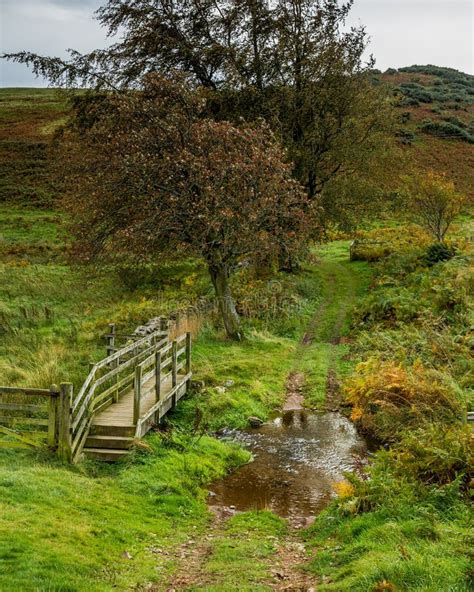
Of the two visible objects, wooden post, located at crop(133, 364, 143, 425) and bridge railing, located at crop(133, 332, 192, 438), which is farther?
bridge railing, located at crop(133, 332, 192, 438)

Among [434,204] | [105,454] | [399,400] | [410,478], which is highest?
[434,204]

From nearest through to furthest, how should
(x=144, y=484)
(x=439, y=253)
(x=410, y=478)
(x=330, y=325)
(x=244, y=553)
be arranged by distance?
(x=244, y=553) → (x=410, y=478) → (x=144, y=484) → (x=330, y=325) → (x=439, y=253)

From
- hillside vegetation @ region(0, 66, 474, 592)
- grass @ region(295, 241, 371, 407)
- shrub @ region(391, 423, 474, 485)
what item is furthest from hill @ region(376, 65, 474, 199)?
shrub @ region(391, 423, 474, 485)

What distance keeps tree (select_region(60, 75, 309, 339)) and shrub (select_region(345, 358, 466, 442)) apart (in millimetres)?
6866

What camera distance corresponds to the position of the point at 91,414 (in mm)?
12328

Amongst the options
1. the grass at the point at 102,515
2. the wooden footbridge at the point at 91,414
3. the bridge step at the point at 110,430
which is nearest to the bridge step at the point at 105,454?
the wooden footbridge at the point at 91,414

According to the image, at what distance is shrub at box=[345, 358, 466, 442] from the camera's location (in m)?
12.3

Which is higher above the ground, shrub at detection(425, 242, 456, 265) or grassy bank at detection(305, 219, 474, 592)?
shrub at detection(425, 242, 456, 265)

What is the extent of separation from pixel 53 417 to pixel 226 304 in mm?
11683

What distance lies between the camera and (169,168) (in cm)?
1941

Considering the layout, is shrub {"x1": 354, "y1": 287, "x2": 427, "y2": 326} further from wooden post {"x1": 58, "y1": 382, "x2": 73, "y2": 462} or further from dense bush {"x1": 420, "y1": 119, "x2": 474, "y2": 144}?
dense bush {"x1": 420, "y1": 119, "x2": 474, "y2": 144}

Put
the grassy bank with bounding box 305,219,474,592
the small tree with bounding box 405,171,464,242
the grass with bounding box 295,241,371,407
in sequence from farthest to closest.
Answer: the small tree with bounding box 405,171,464,242 → the grass with bounding box 295,241,371,407 → the grassy bank with bounding box 305,219,474,592

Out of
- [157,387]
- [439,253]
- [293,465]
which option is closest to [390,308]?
[439,253]

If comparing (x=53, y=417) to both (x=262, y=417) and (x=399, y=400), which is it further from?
(x=399, y=400)
